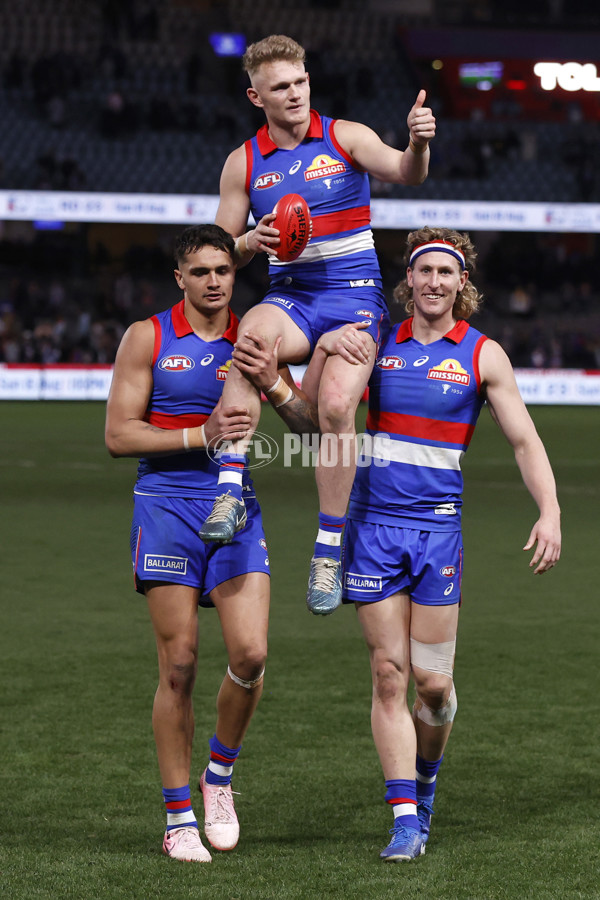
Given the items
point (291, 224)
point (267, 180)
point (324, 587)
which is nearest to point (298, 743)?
point (324, 587)

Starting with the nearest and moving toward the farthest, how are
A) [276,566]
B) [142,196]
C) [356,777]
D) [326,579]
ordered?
[326,579], [356,777], [276,566], [142,196]

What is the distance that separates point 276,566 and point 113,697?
366 centimetres

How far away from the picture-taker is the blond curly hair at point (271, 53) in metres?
4.91

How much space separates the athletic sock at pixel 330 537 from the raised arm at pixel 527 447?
0.71m

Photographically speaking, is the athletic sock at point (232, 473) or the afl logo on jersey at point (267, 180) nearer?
the athletic sock at point (232, 473)

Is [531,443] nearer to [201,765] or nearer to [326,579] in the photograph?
[326,579]

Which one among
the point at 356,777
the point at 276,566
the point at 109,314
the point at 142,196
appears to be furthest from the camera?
the point at 109,314

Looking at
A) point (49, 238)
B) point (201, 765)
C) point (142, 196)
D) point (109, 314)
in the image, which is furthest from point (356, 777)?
point (49, 238)

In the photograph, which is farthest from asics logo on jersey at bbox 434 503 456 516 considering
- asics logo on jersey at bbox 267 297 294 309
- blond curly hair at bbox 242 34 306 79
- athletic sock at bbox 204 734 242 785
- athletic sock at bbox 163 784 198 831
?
blond curly hair at bbox 242 34 306 79

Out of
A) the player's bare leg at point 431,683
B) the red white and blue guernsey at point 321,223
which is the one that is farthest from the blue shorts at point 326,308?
the player's bare leg at point 431,683

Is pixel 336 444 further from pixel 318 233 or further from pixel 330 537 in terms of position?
A: pixel 318 233

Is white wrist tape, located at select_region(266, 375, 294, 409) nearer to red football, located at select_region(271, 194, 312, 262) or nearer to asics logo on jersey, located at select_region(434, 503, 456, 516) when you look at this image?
red football, located at select_region(271, 194, 312, 262)

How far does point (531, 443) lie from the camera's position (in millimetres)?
4516

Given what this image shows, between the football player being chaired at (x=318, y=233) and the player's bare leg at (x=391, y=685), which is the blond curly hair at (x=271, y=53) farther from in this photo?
the player's bare leg at (x=391, y=685)
